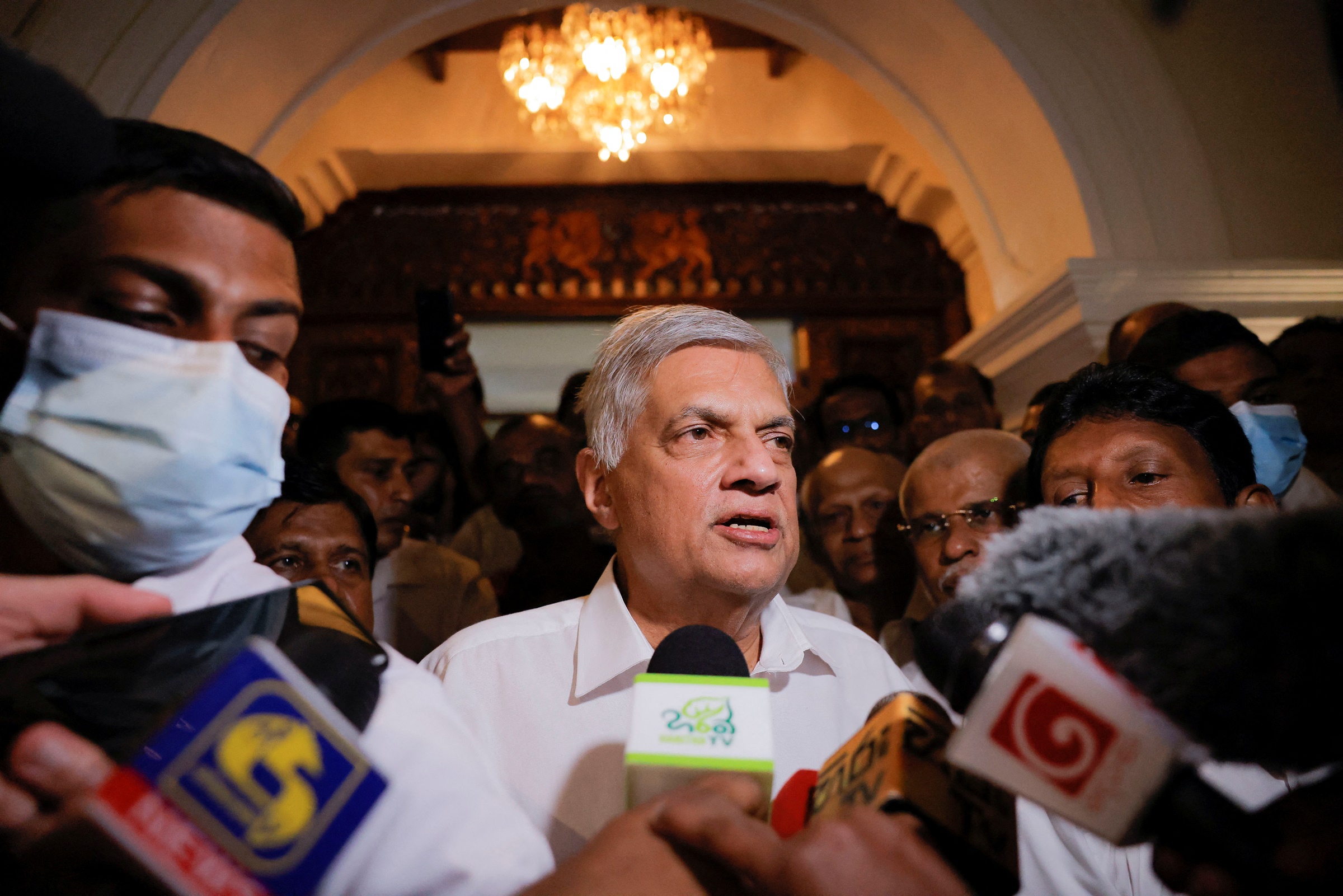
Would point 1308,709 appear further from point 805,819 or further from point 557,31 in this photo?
point 557,31

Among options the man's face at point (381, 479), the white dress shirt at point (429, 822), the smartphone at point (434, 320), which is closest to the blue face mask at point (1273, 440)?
the white dress shirt at point (429, 822)

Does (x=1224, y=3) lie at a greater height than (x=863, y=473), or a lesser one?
greater

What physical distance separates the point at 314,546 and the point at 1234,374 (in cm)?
260

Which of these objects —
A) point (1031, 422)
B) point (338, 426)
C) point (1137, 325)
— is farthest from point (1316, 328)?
point (338, 426)

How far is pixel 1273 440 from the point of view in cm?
216

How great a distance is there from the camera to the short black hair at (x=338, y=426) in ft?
10.2

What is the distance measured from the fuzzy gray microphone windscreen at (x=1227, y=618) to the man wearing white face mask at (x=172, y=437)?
→ 60 centimetres

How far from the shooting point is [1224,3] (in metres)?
4.21

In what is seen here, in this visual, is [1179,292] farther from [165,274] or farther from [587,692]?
[165,274]

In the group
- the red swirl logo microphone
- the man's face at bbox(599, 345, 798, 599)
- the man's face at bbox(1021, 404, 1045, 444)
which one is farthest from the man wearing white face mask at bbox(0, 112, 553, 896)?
the man's face at bbox(1021, 404, 1045, 444)

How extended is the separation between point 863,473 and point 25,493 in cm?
246

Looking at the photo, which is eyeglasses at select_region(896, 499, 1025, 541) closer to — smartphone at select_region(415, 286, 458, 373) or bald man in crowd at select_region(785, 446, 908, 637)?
bald man in crowd at select_region(785, 446, 908, 637)

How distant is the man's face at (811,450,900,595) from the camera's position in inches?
113

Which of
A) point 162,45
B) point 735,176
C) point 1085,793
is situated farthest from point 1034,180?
point 1085,793
